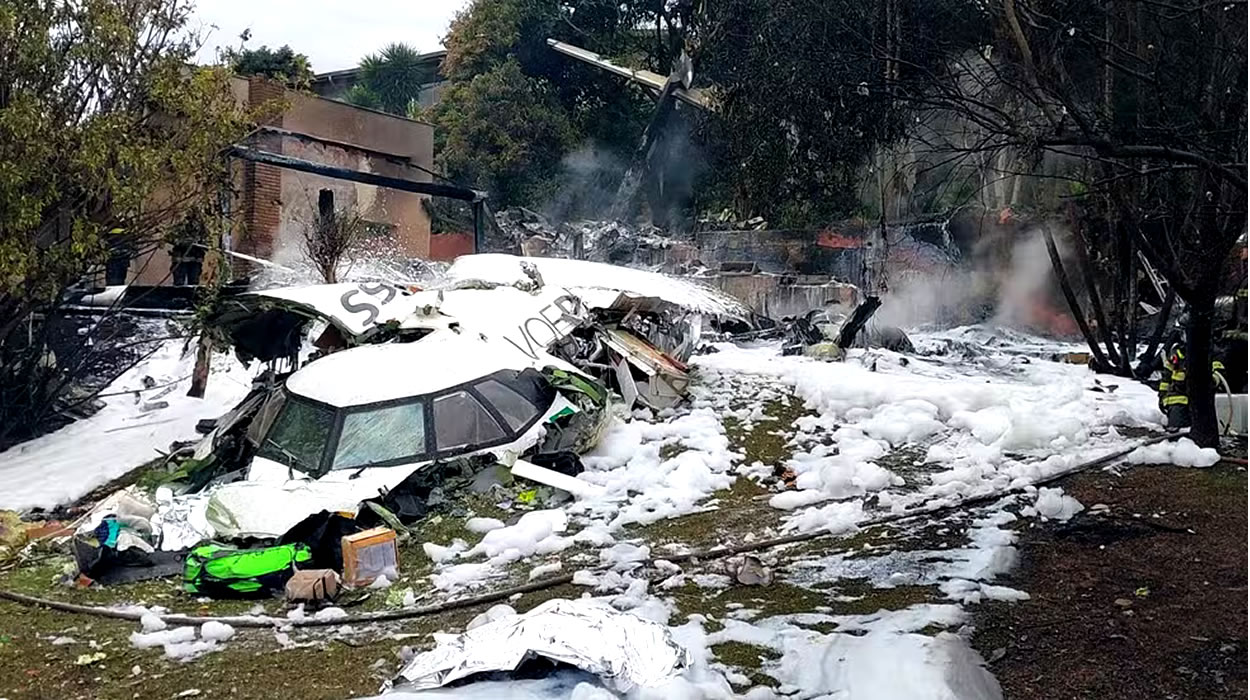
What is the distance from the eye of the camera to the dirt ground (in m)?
3.98

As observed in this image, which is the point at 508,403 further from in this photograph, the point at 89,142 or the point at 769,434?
the point at 89,142

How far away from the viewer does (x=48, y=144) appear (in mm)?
9008

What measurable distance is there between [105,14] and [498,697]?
8.42 m

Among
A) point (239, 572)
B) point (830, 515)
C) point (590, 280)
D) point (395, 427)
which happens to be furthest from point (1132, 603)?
point (590, 280)

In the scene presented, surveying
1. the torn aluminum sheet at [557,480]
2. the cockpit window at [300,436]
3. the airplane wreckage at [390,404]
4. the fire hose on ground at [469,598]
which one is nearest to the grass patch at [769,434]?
the airplane wreckage at [390,404]

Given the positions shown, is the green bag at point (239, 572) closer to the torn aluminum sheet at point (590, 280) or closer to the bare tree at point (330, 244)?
the torn aluminum sheet at point (590, 280)

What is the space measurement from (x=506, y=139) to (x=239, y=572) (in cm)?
2468

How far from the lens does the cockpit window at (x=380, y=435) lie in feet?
25.5

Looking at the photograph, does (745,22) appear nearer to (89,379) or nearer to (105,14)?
(105,14)

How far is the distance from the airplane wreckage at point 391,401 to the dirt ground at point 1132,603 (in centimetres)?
367

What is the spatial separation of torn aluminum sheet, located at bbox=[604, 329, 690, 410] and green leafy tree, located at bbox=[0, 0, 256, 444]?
4.74 m

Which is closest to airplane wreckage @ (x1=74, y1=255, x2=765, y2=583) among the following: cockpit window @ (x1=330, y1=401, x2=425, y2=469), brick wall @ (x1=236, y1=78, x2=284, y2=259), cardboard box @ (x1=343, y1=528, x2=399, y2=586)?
cockpit window @ (x1=330, y1=401, x2=425, y2=469)

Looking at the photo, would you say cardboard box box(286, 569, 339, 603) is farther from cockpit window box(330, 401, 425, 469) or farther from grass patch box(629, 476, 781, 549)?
grass patch box(629, 476, 781, 549)

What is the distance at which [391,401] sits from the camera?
8.17 meters
